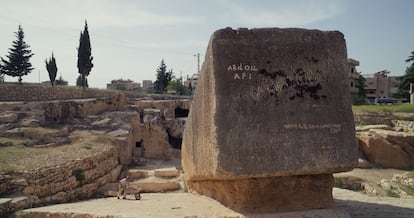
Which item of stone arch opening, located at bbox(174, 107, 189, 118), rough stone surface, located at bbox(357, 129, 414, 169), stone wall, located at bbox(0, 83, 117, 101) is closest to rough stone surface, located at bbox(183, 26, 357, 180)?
rough stone surface, located at bbox(357, 129, 414, 169)

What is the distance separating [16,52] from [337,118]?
1342 inches

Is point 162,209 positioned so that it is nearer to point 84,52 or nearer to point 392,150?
point 392,150

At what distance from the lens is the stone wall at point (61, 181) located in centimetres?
838

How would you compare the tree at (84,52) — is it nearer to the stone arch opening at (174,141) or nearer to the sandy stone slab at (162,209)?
the stone arch opening at (174,141)

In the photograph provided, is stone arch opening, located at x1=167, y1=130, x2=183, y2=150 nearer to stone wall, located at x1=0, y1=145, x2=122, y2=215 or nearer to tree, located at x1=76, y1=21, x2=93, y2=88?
stone wall, located at x1=0, y1=145, x2=122, y2=215

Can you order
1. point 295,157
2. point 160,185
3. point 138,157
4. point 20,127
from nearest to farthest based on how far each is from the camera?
point 295,157, point 160,185, point 20,127, point 138,157

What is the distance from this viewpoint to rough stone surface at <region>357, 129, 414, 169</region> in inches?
644

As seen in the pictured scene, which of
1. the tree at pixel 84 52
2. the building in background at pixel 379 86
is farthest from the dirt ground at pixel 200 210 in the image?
the building in background at pixel 379 86

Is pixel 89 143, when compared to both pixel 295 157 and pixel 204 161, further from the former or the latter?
pixel 295 157

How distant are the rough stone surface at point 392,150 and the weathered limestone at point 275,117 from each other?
43.8ft

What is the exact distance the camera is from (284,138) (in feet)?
14.0

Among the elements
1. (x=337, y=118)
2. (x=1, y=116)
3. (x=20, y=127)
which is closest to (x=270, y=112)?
(x=337, y=118)

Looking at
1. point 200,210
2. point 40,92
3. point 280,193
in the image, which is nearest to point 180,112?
point 40,92

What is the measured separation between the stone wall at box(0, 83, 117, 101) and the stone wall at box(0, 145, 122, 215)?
1507 centimetres
